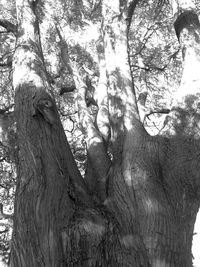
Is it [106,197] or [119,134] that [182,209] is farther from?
[119,134]

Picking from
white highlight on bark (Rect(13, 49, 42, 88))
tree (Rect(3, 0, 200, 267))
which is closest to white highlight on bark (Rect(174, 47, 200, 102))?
tree (Rect(3, 0, 200, 267))

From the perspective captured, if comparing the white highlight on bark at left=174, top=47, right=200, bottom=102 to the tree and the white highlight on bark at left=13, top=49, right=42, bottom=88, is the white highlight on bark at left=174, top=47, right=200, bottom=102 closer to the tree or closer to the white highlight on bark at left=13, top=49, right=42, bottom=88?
the tree

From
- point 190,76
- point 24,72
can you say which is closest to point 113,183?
point 190,76

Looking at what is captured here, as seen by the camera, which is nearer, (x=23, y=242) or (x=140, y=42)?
(x=23, y=242)

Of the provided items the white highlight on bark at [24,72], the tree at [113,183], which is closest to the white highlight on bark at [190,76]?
the tree at [113,183]

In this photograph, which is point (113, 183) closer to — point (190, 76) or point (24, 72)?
point (190, 76)

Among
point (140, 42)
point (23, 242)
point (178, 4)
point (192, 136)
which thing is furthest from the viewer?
point (140, 42)

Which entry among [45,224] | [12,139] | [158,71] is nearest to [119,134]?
[45,224]

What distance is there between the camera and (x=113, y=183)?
3.35 metres

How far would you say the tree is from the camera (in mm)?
2523

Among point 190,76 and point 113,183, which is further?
point 190,76

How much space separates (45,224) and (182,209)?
51.1 inches

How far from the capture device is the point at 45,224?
8.25 ft

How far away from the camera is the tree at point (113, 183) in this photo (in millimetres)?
2523
